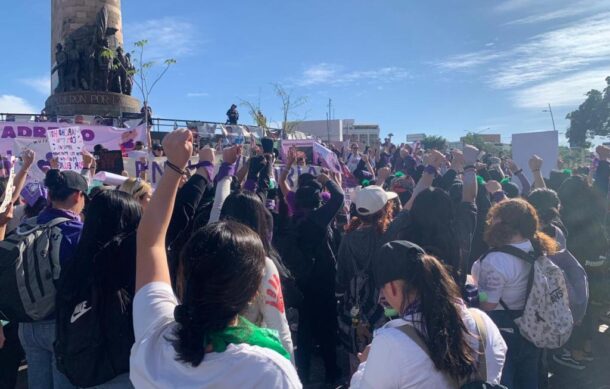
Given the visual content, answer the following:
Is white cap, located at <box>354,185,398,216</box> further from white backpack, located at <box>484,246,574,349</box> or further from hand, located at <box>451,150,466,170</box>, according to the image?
hand, located at <box>451,150,466,170</box>

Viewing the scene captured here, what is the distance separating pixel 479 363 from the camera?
69.0 inches

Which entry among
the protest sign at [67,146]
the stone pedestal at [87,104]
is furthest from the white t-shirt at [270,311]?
the stone pedestal at [87,104]

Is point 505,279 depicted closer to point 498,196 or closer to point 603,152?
point 498,196

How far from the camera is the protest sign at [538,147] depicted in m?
9.89

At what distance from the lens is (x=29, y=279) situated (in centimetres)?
269

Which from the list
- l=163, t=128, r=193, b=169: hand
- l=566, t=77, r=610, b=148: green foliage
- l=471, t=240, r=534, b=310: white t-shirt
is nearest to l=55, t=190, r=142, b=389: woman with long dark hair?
l=163, t=128, r=193, b=169: hand

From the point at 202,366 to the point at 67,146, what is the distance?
5.94 meters

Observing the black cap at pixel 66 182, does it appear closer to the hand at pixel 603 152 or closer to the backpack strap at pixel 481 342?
the backpack strap at pixel 481 342

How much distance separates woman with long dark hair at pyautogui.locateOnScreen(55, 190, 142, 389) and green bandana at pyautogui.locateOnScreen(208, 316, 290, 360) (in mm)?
1153

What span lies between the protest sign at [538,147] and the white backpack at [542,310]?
780 cm

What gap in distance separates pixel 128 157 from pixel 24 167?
16.6 ft

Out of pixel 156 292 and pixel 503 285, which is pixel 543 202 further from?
pixel 156 292

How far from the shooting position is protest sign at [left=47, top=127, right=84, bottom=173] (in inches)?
246

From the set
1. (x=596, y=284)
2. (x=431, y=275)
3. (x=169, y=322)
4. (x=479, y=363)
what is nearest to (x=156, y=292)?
(x=169, y=322)
